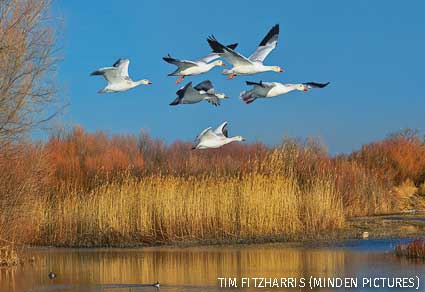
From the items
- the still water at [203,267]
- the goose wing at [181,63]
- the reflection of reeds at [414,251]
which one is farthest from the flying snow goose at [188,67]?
the reflection of reeds at [414,251]

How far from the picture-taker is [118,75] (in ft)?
51.1

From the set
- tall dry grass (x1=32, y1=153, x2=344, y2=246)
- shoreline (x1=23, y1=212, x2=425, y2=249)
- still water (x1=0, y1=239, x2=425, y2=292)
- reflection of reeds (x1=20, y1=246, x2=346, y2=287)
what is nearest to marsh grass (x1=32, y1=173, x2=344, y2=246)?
tall dry grass (x1=32, y1=153, x2=344, y2=246)

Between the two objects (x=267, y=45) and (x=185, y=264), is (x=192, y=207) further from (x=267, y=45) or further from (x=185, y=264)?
(x=267, y=45)

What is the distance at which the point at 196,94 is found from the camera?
47.5 ft

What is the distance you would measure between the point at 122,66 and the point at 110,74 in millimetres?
714

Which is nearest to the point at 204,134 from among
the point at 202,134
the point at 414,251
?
the point at 202,134

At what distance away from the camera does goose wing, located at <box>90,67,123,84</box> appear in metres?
15.1

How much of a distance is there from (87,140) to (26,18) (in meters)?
17.5

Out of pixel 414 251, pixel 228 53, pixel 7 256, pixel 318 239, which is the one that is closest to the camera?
pixel 228 53

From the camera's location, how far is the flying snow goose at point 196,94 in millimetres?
14352

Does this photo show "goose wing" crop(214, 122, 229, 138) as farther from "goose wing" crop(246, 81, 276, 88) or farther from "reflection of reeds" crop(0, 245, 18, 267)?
"reflection of reeds" crop(0, 245, 18, 267)

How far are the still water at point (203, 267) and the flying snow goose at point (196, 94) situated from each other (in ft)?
11.0

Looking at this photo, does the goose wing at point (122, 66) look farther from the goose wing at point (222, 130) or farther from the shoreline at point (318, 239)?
the shoreline at point (318, 239)

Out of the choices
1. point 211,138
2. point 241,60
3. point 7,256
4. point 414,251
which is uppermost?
point 241,60
